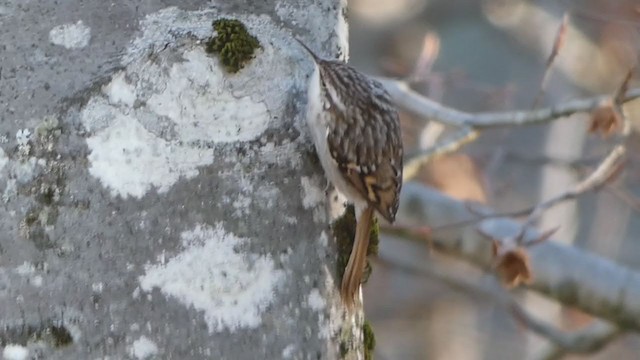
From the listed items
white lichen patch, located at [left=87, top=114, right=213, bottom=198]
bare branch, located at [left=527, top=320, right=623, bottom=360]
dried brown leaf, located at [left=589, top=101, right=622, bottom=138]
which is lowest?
bare branch, located at [left=527, top=320, right=623, bottom=360]

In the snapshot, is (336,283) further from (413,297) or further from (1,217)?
(413,297)

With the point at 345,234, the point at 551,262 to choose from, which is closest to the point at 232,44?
the point at 345,234

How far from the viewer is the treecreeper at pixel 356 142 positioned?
149 centimetres

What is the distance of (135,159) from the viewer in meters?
1.34

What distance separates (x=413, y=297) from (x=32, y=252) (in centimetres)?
688

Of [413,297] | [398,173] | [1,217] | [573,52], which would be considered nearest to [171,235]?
[1,217]

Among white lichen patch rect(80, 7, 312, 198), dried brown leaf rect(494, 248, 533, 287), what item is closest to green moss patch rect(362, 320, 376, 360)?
white lichen patch rect(80, 7, 312, 198)

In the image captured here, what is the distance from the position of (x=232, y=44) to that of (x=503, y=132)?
4.78 m

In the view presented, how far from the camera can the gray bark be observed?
1.29 metres

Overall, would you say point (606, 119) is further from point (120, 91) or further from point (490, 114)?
point (120, 91)

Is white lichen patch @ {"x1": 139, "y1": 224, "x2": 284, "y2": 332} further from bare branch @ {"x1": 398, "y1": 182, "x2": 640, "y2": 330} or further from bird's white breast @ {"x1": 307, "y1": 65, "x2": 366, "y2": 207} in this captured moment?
bare branch @ {"x1": 398, "y1": 182, "x2": 640, "y2": 330}

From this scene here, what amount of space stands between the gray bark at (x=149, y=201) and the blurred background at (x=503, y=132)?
13.8 ft

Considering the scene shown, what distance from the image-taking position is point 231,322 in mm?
1318

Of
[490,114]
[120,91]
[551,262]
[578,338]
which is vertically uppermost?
[120,91]
